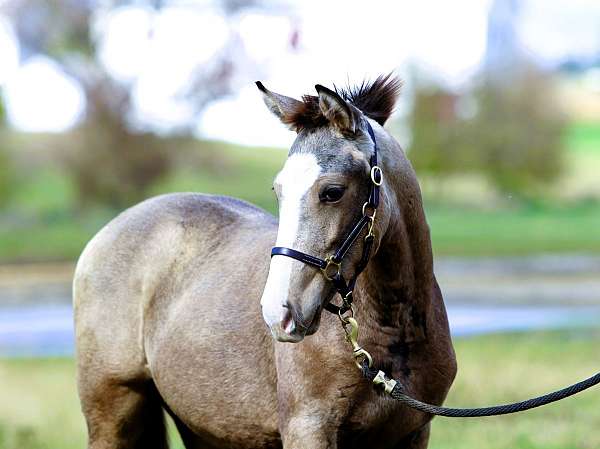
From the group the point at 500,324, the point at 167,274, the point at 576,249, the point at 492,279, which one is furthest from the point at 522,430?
the point at 576,249

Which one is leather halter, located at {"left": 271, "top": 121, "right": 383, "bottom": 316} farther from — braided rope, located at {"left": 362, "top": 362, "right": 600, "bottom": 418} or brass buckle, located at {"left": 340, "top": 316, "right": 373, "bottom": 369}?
braided rope, located at {"left": 362, "top": 362, "right": 600, "bottom": 418}

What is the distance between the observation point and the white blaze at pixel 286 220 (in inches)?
135

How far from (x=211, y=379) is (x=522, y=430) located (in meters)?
3.05

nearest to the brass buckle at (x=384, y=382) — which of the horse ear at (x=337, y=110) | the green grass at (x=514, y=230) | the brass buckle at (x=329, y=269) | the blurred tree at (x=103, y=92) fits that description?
the brass buckle at (x=329, y=269)

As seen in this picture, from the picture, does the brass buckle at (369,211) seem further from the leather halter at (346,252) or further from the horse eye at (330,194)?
the horse eye at (330,194)

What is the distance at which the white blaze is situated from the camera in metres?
3.42

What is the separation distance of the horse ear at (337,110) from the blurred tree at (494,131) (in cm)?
1921

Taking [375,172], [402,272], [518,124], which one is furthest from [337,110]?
[518,124]

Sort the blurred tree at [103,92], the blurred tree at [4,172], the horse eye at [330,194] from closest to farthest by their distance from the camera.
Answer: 1. the horse eye at [330,194]
2. the blurred tree at [103,92]
3. the blurred tree at [4,172]

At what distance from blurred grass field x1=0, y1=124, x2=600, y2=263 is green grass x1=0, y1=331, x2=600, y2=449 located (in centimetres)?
847

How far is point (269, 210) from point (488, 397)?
12.5 m

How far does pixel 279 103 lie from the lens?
12.4 ft

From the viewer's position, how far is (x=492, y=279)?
15812mm

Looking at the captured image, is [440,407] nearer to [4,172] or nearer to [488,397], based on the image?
[488,397]
